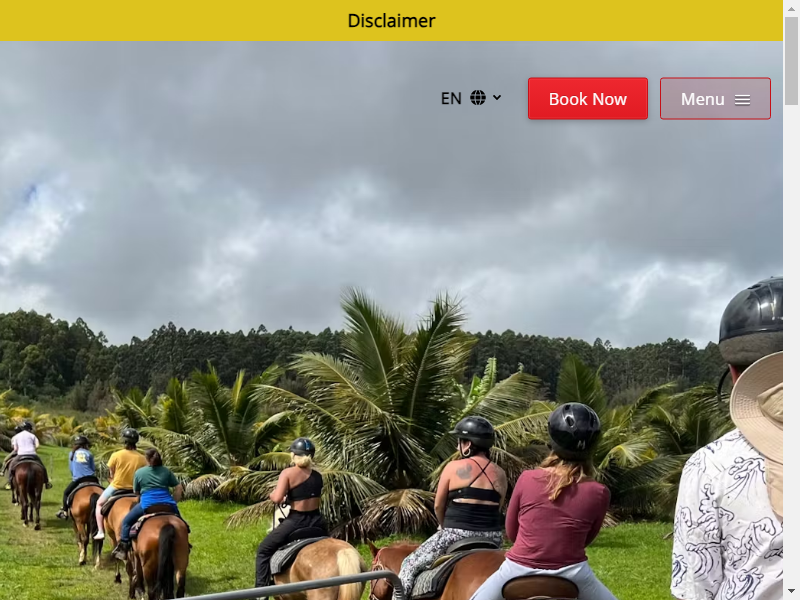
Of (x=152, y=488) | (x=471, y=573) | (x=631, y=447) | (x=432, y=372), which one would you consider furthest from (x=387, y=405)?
(x=471, y=573)

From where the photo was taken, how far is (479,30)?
381 cm

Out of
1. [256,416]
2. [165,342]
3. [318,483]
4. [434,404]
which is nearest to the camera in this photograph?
[318,483]

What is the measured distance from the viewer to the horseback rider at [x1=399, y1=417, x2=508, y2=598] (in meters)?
5.61

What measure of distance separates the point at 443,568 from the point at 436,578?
3.1 inches

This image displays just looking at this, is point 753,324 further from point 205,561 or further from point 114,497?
point 205,561

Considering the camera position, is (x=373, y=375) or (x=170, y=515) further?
(x=373, y=375)

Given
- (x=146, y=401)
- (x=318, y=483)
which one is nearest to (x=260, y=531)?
(x=318, y=483)

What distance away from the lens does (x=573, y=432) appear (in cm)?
399

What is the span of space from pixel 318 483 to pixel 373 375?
20.5ft

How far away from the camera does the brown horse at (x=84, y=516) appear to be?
11.5 meters

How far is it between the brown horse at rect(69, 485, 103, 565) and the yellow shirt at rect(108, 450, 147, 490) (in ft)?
5.47

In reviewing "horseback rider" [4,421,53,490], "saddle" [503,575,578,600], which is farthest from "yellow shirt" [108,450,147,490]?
"saddle" [503,575,578,600]

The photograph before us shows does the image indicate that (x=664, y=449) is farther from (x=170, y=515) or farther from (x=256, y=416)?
(x=170, y=515)

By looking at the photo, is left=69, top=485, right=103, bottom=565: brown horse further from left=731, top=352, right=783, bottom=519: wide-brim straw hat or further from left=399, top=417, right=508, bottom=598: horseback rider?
left=731, top=352, right=783, bottom=519: wide-brim straw hat
